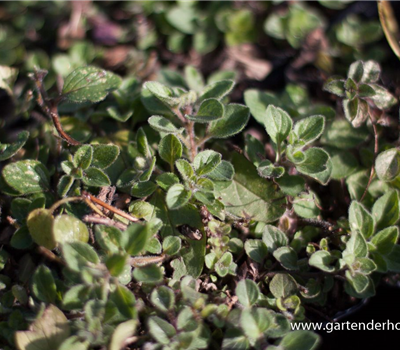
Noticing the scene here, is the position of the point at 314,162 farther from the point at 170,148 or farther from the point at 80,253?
the point at 80,253

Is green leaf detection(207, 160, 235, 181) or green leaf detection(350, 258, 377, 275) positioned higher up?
green leaf detection(207, 160, 235, 181)

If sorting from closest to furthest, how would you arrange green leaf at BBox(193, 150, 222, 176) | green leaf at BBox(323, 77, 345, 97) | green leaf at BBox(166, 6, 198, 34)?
green leaf at BBox(193, 150, 222, 176)
green leaf at BBox(323, 77, 345, 97)
green leaf at BBox(166, 6, 198, 34)

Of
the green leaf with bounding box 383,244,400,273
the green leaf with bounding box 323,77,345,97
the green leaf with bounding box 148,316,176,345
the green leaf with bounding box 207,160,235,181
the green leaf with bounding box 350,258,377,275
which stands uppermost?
the green leaf with bounding box 323,77,345,97

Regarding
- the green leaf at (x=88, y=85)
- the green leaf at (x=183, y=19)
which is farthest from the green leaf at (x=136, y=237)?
the green leaf at (x=183, y=19)

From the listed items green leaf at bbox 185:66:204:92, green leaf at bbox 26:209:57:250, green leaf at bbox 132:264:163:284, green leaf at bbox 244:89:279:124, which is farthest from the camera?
green leaf at bbox 185:66:204:92

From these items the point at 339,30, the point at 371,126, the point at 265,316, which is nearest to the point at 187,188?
the point at 265,316

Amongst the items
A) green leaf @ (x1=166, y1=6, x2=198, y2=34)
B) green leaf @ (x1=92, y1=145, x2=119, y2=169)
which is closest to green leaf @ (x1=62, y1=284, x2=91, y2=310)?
green leaf @ (x1=92, y1=145, x2=119, y2=169)

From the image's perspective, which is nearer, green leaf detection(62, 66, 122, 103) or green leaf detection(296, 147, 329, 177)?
green leaf detection(296, 147, 329, 177)

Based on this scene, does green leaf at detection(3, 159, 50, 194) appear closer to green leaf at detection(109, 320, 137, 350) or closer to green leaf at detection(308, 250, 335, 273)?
green leaf at detection(109, 320, 137, 350)
